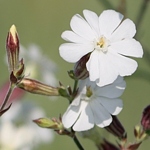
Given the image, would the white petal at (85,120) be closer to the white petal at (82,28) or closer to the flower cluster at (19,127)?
the white petal at (82,28)

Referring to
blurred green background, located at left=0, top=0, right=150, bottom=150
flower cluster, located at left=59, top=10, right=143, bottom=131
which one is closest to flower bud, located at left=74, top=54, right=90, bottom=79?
flower cluster, located at left=59, top=10, right=143, bottom=131

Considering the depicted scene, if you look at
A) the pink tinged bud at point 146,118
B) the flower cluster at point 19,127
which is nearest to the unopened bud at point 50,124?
the pink tinged bud at point 146,118

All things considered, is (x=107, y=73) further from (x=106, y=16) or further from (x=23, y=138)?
(x=23, y=138)

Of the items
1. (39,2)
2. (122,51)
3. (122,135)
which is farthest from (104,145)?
(39,2)

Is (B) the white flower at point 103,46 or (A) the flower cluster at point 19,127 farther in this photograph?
(A) the flower cluster at point 19,127

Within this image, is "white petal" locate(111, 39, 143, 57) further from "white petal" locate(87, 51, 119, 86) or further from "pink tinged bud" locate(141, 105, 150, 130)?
"pink tinged bud" locate(141, 105, 150, 130)
